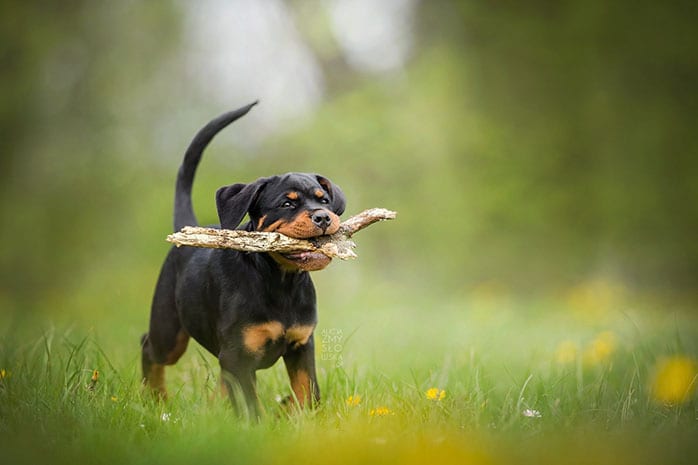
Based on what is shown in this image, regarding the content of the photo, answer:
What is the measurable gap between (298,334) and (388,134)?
8242 mm

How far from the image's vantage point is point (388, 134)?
441 inches

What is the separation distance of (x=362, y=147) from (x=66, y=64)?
198 inches

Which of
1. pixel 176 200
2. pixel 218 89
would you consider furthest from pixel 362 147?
pixel 176 200

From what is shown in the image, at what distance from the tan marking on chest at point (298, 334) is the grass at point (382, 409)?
341mm

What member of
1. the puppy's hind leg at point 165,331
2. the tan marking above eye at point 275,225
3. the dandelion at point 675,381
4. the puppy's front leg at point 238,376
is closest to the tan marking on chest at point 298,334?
the puppy's front leg at point 238,376

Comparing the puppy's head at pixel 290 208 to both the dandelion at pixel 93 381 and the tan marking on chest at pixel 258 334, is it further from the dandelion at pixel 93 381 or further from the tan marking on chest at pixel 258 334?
the dandelion at pixel 93 381

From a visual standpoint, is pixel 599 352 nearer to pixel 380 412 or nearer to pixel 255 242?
pixel 380 412

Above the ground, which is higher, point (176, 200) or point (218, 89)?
point (218, 89)

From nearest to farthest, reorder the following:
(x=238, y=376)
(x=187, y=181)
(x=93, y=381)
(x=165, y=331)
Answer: (x=238, y=376)
(x=93, y=381)
(x=165, y=331)
(x=187, y=181)

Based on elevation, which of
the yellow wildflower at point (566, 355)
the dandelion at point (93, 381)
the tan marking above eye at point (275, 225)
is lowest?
the yellow wildflower at point (566, 355)

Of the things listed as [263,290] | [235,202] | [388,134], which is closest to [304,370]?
[263,290]

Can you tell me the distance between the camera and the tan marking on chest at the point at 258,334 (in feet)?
10.6

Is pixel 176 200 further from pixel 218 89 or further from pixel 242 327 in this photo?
pixel 218 89

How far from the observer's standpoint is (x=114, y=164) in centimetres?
1091
